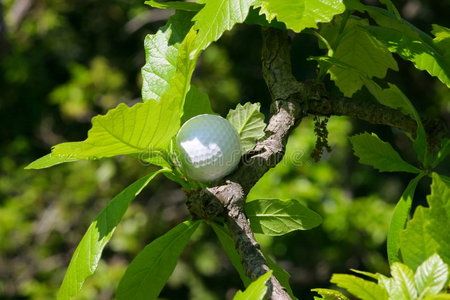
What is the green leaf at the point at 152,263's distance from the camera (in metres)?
0.74

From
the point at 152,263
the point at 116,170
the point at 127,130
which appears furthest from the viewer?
the point at 116,170

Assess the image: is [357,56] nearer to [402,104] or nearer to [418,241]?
[402,104]

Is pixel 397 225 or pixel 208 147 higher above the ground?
pixel 208 147

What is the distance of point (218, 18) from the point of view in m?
0.69

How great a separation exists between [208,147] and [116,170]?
2.12m

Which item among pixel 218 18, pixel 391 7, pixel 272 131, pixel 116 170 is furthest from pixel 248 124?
pixel 116 170

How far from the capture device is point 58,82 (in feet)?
11.4

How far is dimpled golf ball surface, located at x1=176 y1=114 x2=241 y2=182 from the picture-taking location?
2.30 ft

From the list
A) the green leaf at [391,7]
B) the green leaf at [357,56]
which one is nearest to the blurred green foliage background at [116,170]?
the green leaf at [357,56]

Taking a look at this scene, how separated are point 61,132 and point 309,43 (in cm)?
191

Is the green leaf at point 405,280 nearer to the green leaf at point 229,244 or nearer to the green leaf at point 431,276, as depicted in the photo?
the green leaf at point 431,276

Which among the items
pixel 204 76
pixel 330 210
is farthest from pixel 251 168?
pixel 204 76

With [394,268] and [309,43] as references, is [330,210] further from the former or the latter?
[394,268]

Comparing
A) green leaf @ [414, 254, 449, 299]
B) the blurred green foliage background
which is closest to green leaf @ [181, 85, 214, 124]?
green leaf @ [414, 254, 449, 299]
